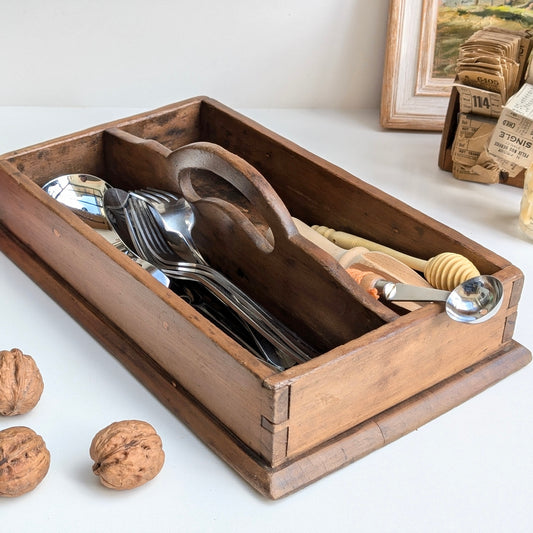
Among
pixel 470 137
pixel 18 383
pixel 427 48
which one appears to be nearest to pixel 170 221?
pixel 18 383

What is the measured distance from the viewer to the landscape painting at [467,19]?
5.01ft

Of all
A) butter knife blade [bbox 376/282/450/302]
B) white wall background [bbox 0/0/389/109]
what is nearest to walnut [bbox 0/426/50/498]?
butter knife blade [bbox 376/282/450/302]

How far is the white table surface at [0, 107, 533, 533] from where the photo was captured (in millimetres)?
907

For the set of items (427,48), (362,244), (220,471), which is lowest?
(220,471)

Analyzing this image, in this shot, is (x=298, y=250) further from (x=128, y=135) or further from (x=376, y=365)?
(x=128, y=135)

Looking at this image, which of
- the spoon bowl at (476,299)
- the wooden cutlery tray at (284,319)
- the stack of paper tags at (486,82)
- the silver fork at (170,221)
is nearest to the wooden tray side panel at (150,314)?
the wooden cutlery tray at (284,319)

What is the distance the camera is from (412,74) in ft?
5.20

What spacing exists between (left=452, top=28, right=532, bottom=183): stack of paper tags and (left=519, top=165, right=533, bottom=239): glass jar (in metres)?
0.06

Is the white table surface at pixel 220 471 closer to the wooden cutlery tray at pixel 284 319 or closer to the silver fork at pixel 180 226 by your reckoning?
the wooden cutlery tray at pixel 284 319

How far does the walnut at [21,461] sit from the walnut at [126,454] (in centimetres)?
5

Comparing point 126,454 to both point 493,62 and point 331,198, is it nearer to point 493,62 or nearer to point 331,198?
point 331,198

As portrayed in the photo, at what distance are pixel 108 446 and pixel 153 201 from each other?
0.41m

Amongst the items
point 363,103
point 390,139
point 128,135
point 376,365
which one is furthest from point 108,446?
point 363,103

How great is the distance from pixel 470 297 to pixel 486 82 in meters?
0.46
